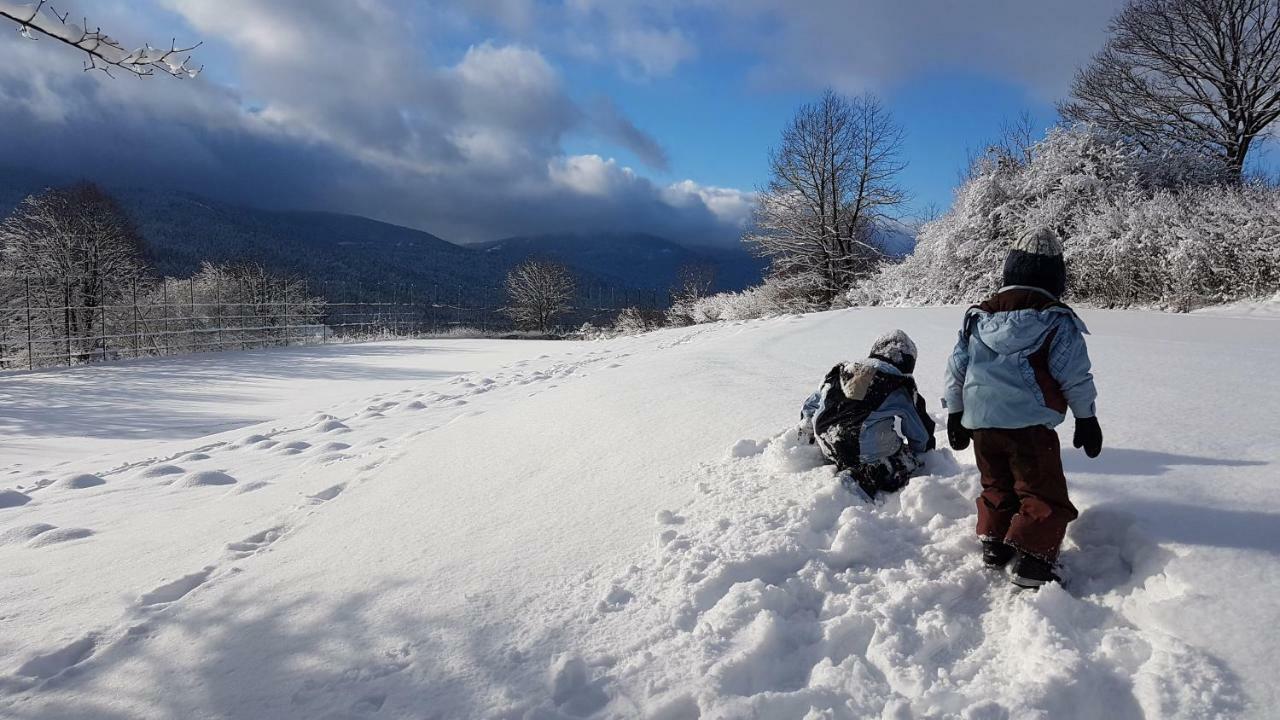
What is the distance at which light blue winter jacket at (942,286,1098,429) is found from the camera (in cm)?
212

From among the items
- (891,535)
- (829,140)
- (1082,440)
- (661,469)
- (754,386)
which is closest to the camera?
(1082,440)

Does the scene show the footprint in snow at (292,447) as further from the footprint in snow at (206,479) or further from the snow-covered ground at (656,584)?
the snow-covered ground at (656,584)

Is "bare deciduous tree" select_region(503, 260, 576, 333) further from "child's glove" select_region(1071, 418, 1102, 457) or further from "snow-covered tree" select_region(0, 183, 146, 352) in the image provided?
"child's glove" select_region(1071, 418, 1102, 457)

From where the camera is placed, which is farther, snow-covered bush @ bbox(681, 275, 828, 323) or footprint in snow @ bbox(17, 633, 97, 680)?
snow-covered bush @ bbox(681, 275, 828, 323)

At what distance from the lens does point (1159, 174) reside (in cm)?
1406

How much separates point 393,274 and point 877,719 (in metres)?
97.4

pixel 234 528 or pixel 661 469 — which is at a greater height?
pixel 661 469

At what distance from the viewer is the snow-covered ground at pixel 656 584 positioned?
1678 millimetres

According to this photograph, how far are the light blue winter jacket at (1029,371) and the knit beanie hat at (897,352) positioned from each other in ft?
1.57

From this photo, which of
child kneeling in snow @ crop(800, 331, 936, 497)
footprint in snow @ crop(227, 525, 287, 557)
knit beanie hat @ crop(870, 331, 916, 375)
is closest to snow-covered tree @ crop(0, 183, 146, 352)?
footprint in snow @ crop(227, 525, 287, 557)

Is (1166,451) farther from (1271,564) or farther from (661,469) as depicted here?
(661,469)

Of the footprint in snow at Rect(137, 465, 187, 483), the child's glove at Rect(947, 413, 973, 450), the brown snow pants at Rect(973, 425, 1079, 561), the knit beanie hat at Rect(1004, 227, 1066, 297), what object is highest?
the knit beanie hat at Rect(1004, 227, 1066, 297)

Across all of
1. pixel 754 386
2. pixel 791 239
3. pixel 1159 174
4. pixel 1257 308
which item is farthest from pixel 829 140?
pixel 754 386

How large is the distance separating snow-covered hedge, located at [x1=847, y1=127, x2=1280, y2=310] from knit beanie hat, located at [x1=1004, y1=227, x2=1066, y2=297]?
12.0 m
